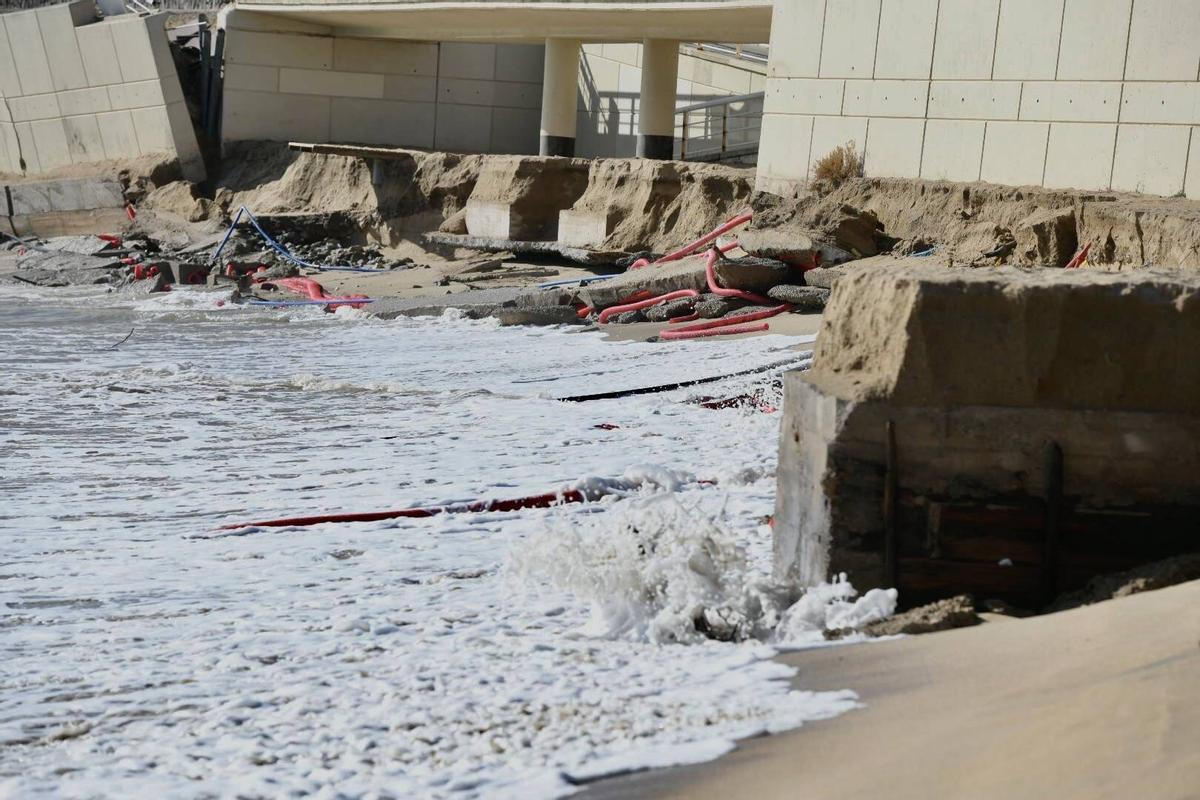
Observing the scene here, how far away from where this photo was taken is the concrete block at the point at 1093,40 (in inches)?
436

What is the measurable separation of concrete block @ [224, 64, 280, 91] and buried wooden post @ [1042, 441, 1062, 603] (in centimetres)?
2001

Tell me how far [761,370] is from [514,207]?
29.6 feet

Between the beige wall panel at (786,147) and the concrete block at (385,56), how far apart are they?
10489 millimetres

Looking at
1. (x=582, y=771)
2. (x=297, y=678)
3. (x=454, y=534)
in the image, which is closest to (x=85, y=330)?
(x=454, y=534)

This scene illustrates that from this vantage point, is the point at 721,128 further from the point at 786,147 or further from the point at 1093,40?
the point at 1093,40

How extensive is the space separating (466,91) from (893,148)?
1220cm

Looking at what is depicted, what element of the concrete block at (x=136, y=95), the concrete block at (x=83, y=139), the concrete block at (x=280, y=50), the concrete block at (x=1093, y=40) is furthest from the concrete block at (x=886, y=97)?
the concrete block at (x=83, y=139)

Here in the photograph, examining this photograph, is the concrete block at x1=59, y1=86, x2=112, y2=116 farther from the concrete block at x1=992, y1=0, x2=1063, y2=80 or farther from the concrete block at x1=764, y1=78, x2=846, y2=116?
the concrete block at x1=992, y1=0, x2=1063, y2=80

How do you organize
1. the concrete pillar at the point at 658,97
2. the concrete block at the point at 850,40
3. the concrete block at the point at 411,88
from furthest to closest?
the concrete block at the point at 411,88 → the concrete pillar at the point at 658,97 → the concrete block at the point at 850,40

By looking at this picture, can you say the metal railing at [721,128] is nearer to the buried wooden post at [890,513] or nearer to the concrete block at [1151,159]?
the concrete block at [1151,159]

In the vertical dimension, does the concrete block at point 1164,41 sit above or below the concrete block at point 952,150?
above

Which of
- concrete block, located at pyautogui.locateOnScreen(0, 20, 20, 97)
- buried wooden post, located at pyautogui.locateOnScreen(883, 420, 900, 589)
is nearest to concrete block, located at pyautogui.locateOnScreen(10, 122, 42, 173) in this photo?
concrete block, located at pyautogui.locateOnScreen(0, 20, 20, 97)

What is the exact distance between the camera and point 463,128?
23938mm

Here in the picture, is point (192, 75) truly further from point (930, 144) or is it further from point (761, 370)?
point (761, 370)
